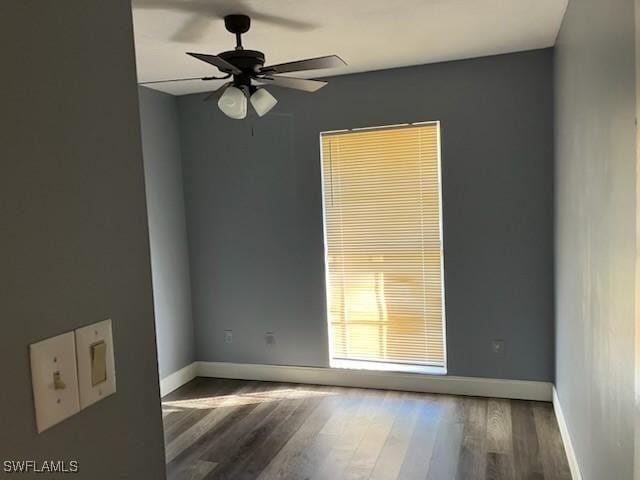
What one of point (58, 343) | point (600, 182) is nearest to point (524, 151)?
point (600, 182)

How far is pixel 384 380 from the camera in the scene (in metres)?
4.06

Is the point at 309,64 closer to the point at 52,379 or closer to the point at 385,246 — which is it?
the point at 385,246

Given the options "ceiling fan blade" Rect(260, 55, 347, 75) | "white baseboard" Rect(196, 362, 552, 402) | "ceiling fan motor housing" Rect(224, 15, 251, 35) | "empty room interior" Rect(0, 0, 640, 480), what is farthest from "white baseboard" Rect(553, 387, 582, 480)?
"ceiling fan motor housing" Rect(224, 15, 251, 35)

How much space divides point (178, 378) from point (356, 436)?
1.84 m

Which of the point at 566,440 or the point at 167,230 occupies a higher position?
the point at 167,230

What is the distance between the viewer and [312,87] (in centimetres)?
290

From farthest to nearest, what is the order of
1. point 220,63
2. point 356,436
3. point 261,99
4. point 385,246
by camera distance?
point 385,246
point 356,436
point 261,99
point 220,63

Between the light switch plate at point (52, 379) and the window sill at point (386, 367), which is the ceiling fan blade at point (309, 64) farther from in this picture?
the window sill at point (386, 367)

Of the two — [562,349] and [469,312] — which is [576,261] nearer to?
[562,349]

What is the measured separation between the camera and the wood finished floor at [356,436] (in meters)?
2.87

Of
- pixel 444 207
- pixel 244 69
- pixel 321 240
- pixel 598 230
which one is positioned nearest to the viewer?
pixel 598 230

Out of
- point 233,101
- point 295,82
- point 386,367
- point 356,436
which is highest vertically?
point 295,82

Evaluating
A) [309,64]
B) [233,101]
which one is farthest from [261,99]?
[309,64]

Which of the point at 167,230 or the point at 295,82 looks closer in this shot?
the point at 295,82
